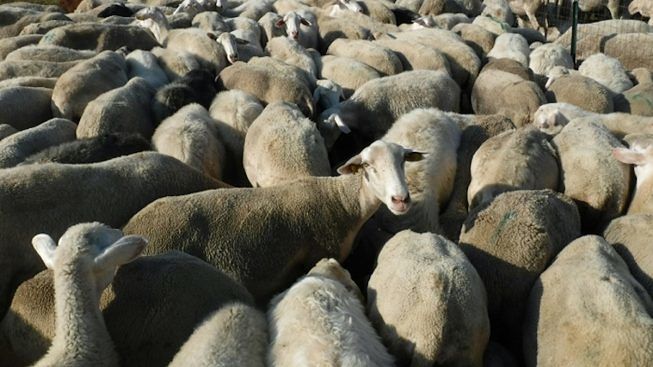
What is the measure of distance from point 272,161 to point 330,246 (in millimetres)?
1320

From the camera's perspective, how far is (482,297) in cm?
451

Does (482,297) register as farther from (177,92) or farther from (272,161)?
(177,92)

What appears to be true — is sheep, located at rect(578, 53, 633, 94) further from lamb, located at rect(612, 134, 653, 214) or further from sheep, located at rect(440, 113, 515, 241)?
lamb, located at rect(612, 134, 653, 214)

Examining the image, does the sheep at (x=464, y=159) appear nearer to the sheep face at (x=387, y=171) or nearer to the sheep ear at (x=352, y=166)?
the sheep face at (x=387, y=171)

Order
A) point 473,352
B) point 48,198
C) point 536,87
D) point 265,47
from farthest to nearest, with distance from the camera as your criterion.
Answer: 1. point 265,47
2. point 536,87
3. point 48,198
4. point 473,352

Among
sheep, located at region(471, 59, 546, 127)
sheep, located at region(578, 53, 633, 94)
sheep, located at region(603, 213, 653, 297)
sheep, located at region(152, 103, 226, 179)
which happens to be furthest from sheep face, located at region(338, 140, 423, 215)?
sheep, located at region(578, 53, 633, 94)

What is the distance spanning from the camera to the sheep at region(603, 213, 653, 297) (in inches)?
194

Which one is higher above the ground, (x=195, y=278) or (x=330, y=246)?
(x=195, y=278)

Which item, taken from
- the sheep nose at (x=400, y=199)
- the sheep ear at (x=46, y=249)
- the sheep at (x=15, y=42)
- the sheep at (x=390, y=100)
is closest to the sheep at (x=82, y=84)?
the sheep at (x=15, y=42)

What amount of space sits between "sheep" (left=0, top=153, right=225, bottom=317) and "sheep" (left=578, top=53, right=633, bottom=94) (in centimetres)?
565

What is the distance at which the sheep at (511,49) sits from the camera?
421 inches

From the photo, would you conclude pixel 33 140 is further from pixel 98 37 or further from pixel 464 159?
pixel 98 37

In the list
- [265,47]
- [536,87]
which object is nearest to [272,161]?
[536,87]

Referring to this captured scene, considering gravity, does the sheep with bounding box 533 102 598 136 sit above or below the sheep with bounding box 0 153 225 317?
below
